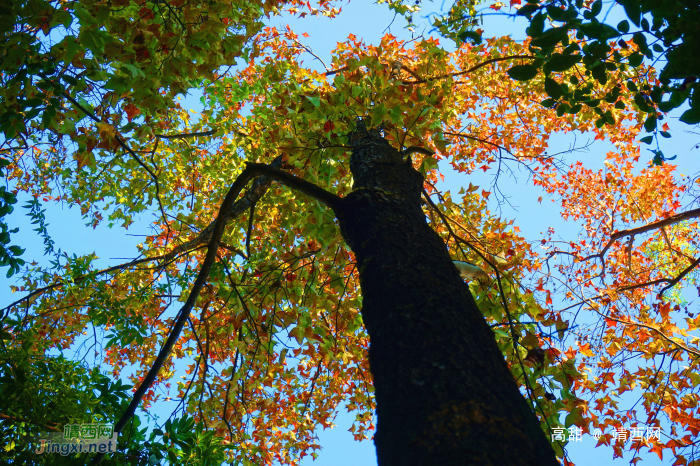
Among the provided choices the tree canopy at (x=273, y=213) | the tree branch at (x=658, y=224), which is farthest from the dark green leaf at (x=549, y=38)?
the tree branch at (x=658, y=224)

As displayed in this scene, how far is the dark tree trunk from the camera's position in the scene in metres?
0.93

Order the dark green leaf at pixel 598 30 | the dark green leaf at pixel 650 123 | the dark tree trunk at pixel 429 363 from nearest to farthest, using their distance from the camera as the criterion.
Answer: the dark tree trunk at pixel 429 363, the dark green leaf at pixel 598 30, the dark green leaf at pixel 650 123

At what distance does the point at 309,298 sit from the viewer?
2699mm

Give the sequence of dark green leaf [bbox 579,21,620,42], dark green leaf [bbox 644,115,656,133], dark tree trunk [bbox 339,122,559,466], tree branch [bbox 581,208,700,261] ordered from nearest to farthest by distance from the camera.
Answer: dark tree trunk [bbox 339,122,559,466] → dark green leaf [bbox 579,21,620,42] → dark green leaf [bbox 644,115,656,133] → tree branch [bbox 581,208,700,261]

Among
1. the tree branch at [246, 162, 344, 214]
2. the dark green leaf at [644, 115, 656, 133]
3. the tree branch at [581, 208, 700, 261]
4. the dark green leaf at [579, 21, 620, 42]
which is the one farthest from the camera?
the tree branch at [581, 208, 700, 261]

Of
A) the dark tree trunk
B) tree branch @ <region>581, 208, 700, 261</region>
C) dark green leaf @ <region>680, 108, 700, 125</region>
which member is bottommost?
the dark tree trunk

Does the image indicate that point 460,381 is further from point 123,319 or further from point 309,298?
point 123,319

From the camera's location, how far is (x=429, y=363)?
1.13 m

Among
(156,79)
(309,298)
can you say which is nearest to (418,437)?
(309,298)

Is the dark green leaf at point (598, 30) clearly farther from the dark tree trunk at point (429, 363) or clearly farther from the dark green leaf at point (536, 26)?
the dark tree trunk at point (429, 363)

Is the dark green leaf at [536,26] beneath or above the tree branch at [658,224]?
beneath

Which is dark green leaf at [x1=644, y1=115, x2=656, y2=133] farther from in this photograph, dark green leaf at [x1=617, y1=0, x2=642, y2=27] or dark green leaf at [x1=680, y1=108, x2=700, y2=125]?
dark green leaf at [x1=617, y1=0, x2=642, y2=27]

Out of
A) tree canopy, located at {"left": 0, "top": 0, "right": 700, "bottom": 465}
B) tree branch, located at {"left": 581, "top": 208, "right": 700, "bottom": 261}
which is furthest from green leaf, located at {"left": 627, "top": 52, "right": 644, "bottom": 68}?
tree branch, located at {"left": 581, "top": 208, "right": 700, "bottom": 261}

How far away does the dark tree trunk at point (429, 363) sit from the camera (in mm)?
935
